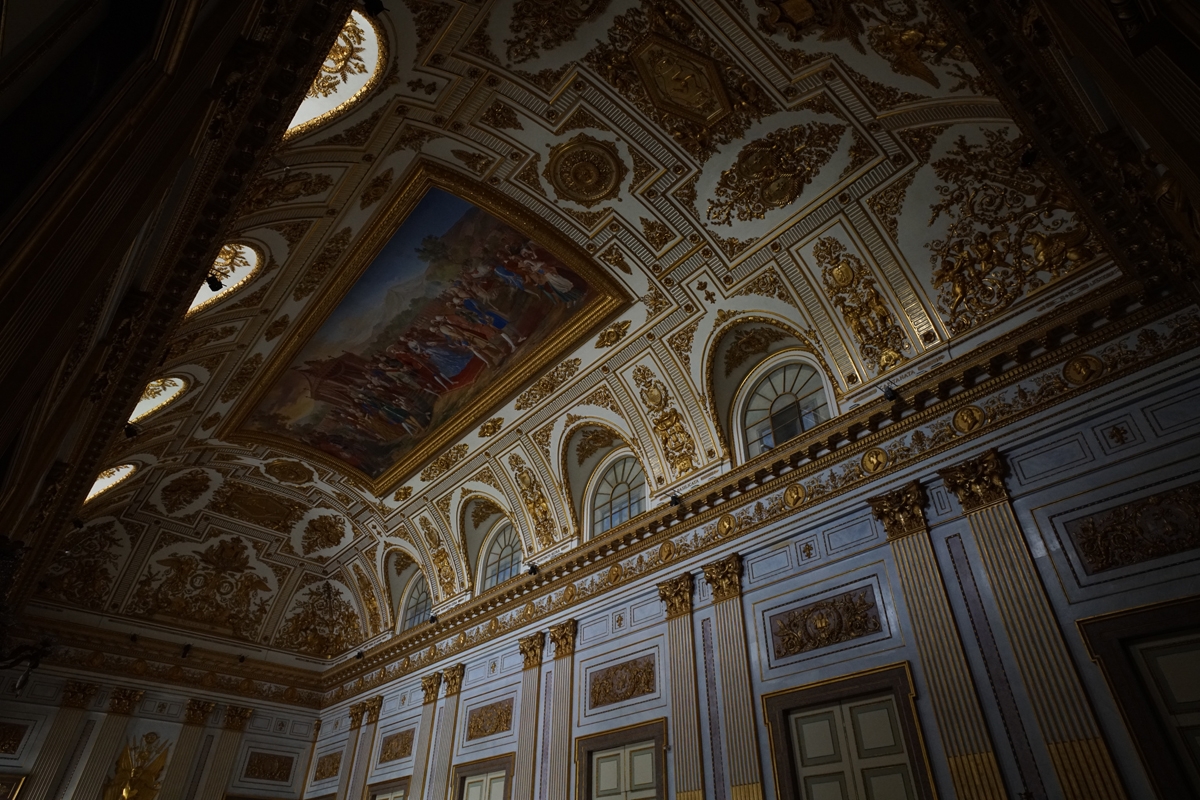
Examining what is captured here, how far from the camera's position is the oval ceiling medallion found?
10250 mm

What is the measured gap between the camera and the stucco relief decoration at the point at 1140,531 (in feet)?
21.9

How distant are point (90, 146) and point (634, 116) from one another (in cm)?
816

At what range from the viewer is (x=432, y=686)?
15883 mm

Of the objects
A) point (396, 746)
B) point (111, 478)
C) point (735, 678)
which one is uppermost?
point (111, 478)

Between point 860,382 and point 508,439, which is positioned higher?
point 508,439

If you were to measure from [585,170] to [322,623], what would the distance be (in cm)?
1783

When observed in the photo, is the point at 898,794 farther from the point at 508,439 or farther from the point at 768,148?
the point at 508,439

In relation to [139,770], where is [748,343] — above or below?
above

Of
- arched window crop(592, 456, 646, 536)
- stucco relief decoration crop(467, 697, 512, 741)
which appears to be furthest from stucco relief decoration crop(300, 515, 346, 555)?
arched window crop(592, 456, 646, 536)

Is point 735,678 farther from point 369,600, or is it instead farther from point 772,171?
point 369,600

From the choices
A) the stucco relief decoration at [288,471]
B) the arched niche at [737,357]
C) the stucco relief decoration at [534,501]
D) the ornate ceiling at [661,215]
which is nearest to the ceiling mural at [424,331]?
the ornate ceiling at [661,215]

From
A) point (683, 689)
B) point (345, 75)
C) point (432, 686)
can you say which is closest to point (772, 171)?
point (345, 75)

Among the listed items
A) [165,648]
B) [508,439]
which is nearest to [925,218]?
[508,439]

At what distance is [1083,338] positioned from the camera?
8062 millimetres
